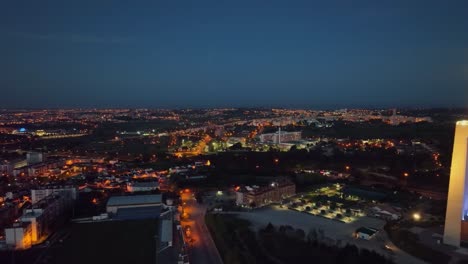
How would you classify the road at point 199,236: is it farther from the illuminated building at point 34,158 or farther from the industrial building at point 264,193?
the illuminated building at point 34,158

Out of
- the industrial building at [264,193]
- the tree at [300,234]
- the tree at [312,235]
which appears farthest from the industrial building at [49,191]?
the tree at [312,235]

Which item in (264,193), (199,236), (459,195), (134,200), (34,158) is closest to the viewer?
(459,195)

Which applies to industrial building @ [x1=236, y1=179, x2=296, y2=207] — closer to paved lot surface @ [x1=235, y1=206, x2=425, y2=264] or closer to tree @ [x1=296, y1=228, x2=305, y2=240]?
paved lot surface @ [x1=235, y1=206, x2=425, y2=264]

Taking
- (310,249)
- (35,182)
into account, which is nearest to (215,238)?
(310,249)

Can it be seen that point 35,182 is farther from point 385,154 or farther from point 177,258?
point 385,154

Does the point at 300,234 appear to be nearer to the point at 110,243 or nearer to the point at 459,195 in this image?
the point at 459,195

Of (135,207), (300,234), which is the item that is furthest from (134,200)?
(300,234)

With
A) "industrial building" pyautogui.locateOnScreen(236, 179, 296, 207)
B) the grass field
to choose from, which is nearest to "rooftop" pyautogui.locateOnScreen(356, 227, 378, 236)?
"industrial building" pyautogui.locateOnScreen(236, 179, 296, 207)
